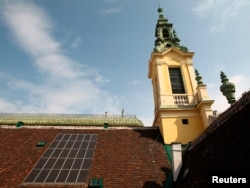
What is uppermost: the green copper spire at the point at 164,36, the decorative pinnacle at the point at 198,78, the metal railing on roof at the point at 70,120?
the green copper spire at the point at 164,36

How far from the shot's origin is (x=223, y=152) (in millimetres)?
6914

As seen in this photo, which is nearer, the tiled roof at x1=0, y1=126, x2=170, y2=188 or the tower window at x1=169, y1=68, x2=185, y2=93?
the tiled roof at x1=0, y1=126, x2=170, y2=188

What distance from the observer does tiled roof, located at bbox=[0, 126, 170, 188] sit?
1004 cm

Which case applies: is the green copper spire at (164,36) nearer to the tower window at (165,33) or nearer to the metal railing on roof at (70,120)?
the tower window at (165,33)

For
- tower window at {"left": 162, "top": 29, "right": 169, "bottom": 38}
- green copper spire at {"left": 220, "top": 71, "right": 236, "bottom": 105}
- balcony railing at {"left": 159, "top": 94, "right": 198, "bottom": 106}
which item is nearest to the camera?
green copper spire at {"left": 220, "top": 71, "right": 236, "bottom": 105}

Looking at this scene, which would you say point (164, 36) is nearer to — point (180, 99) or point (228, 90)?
point (180, 99)

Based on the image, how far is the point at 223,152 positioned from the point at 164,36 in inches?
722

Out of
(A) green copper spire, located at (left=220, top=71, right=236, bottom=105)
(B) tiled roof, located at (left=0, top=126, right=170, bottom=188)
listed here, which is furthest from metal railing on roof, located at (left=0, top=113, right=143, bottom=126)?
(A) green copper spire, located at (left=220, top=71, right=236, bottom=105)

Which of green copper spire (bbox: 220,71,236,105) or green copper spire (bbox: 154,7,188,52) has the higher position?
green copper spire (bbox: 154,7,188,52)

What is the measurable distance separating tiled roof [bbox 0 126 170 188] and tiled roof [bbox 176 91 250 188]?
7.59 ft

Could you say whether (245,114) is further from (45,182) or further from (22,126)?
(22,126)

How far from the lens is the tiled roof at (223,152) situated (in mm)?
5949

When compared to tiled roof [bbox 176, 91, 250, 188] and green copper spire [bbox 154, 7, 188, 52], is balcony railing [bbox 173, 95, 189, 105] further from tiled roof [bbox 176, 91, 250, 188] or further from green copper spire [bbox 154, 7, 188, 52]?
tiled roof [bbox 176, 91, 250, 188]

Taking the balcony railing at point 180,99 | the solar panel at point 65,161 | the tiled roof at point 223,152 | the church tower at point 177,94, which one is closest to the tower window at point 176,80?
the church tower at point 177,94
